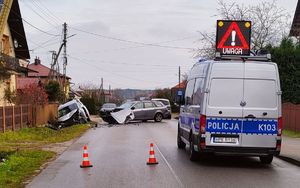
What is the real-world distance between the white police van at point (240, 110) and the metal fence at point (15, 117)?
38.8ft

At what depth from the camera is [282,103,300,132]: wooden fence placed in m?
25.2

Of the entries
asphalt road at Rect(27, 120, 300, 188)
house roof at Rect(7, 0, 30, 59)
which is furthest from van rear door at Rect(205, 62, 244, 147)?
house roof at Rect(7, 0, 30, 59)

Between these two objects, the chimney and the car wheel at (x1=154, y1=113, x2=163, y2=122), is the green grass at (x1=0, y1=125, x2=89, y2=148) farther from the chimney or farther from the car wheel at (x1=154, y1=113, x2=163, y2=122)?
the chimney

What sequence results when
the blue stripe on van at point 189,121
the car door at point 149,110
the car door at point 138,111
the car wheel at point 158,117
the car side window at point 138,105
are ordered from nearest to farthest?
the blue stripe on van at point 189,121
the car door at point 138,111
the car side window at point 138,105
the car door at point 149,110
the car wheel at point 158,117

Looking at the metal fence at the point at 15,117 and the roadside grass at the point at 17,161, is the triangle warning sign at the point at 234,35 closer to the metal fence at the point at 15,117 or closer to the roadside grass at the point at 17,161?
the roadside grass at the point at 17,161

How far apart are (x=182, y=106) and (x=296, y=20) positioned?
32054 mm

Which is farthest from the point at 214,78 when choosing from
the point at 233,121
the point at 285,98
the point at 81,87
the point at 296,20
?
the point at 81,87

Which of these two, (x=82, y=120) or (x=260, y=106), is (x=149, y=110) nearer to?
(x=82, y=120)

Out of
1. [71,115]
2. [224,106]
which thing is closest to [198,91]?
[224,106]

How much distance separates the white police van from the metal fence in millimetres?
11821

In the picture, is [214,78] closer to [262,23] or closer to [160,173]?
[160,173]

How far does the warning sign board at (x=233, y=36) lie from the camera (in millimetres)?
17000

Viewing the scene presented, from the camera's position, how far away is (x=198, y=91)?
43.0 feet

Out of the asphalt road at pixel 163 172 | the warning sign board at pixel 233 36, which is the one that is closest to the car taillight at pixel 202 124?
the asphalt road at pixel 163 172
